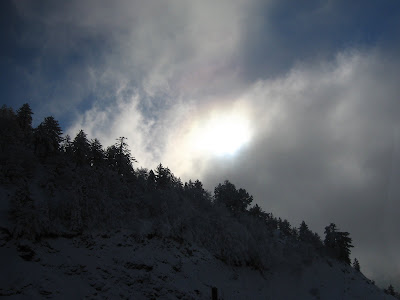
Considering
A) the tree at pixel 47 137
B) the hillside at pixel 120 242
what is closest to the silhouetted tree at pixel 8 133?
the hillside at pixel 120 242

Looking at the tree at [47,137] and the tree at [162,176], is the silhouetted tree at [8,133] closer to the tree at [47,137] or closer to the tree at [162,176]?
the tree at [47,137]

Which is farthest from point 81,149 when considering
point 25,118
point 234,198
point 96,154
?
point 234,198

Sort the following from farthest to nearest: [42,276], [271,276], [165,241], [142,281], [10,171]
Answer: [271,276], [165,241], [10,171], [142,281], [42,276]

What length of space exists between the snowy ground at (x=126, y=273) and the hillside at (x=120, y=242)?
0.11 meters

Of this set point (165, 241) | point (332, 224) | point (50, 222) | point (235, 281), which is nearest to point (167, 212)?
point (165, 241)

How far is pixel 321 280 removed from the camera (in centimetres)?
4741

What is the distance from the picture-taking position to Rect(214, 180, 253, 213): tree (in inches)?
2539

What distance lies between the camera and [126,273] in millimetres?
25094

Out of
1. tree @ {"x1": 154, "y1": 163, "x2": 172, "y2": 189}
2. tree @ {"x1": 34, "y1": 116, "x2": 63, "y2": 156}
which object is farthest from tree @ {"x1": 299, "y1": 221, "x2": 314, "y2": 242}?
tree @ {"x1": 34, "y1": 116, "x2": 63, "y2": 156}

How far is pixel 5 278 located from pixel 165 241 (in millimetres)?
18788

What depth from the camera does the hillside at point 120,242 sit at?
72.5ft

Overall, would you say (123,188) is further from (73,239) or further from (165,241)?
(73,239)

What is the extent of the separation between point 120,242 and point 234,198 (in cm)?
4034

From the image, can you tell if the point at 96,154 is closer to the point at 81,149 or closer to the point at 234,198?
the point at 81,149
